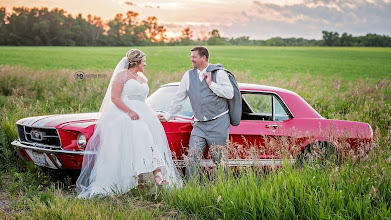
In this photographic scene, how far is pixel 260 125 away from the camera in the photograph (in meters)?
6.66

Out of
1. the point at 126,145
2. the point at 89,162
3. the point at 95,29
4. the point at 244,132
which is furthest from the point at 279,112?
the point at 95,29

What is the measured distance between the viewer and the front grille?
6.16 metres

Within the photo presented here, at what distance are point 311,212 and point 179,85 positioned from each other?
9.15ft

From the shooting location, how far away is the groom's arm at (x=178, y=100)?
6.34 m

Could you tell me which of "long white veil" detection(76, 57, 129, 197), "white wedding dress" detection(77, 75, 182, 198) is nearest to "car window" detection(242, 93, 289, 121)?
"white wedding dress" detection(77, 75, 182, 198)

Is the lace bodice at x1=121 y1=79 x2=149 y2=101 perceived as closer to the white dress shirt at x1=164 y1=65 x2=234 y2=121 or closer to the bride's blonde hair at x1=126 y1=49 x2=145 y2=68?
the bride's blonde hair at x1=126 y1=49 x2=145 y2=68

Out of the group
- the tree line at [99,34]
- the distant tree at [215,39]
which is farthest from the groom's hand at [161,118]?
the distant tree at [215,39]

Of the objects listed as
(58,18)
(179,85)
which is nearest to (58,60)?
(58,18)

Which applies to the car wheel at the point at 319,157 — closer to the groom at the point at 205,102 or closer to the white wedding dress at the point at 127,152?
the groom at the point at 205,102

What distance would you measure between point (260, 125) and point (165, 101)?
142 centimetres

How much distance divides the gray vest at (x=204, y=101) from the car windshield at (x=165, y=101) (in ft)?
1.15

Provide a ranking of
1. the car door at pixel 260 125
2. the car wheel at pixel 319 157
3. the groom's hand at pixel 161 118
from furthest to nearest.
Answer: the car door at pixel 260 125 → the groom's hand at pixel 161 118 → the car wheel at pixel 319 157

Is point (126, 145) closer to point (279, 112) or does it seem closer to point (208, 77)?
point (208, 77)

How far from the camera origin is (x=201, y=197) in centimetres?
495
